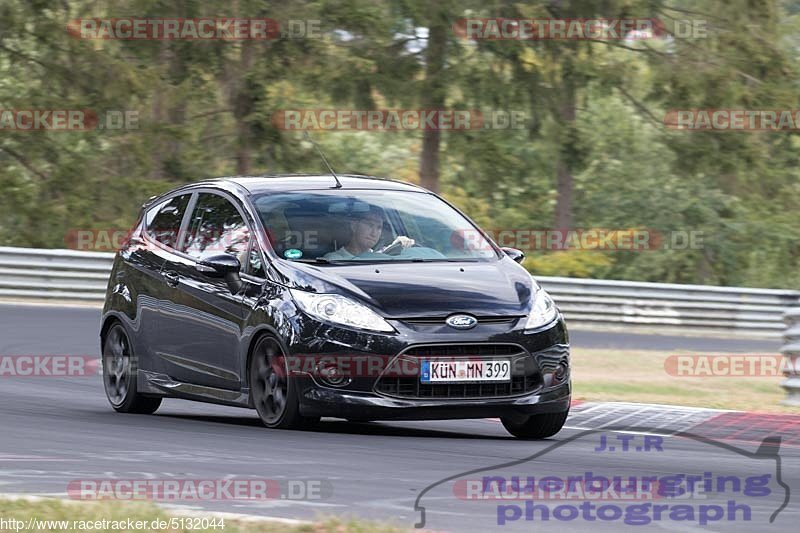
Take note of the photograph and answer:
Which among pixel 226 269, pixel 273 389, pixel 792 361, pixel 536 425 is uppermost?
pixel 226 269

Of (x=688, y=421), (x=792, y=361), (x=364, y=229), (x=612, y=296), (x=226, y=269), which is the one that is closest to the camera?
(x=226, y=269)

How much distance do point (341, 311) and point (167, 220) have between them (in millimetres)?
2781

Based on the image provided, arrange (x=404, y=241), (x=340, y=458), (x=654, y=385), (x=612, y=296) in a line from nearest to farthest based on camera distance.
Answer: (x=340, y=458) < (x=404, y=241) < (x=654, y=385) < (x=612, y=296)

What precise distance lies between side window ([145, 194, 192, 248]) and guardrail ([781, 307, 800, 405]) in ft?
17.7

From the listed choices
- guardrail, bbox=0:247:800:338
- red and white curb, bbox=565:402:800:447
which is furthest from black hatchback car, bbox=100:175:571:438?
guardrail, bbox=0:247:800:338

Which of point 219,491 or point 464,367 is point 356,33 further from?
point 219,491

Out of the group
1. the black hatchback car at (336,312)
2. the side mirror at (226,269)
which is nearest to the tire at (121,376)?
the black hatchback car at (336,312)

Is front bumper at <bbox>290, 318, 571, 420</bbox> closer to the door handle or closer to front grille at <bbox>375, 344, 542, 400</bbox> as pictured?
front grille at <bbox>375, 344, 542, 400</bbox>

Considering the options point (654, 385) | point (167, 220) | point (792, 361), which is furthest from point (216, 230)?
point (654, 385)

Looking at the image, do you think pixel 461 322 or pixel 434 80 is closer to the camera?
pixel 461 322

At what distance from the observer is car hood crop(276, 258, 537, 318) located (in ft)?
32.2

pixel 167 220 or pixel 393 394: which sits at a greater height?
pixel 167 220

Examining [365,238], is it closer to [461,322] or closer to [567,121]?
[461,322]

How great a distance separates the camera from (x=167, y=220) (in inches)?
479
